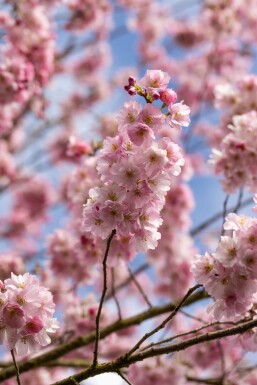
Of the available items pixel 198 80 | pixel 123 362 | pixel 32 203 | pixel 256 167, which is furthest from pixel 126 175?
pixel 198 80

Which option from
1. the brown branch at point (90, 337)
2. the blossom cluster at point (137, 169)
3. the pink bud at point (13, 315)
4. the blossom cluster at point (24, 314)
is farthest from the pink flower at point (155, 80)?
the brown branch at point (90, 337)

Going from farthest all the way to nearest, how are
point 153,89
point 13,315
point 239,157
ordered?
point 239,157
point 153,89
point 13,315

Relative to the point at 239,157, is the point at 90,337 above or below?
below

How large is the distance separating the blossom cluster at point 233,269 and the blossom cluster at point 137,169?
0.30 metres

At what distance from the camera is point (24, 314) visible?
7.47 ft

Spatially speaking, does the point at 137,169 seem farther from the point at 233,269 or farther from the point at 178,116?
the point at 233,269

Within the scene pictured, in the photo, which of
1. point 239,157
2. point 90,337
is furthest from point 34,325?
point 239,157

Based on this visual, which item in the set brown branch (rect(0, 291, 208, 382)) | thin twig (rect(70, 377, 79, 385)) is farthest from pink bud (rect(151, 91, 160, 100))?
brown branch (rect(0, 291, 208, 382))

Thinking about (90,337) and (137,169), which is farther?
(90,337)

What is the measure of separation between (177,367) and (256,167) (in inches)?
67.9

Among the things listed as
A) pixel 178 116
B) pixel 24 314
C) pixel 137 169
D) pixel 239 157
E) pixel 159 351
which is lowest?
pixel 159 351

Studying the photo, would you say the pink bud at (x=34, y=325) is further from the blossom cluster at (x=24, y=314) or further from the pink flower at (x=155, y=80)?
the pink flower at (x=155, y=80)

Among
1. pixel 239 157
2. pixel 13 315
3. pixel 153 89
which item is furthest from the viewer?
pixel 239 157

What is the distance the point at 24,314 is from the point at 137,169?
0.75 m
